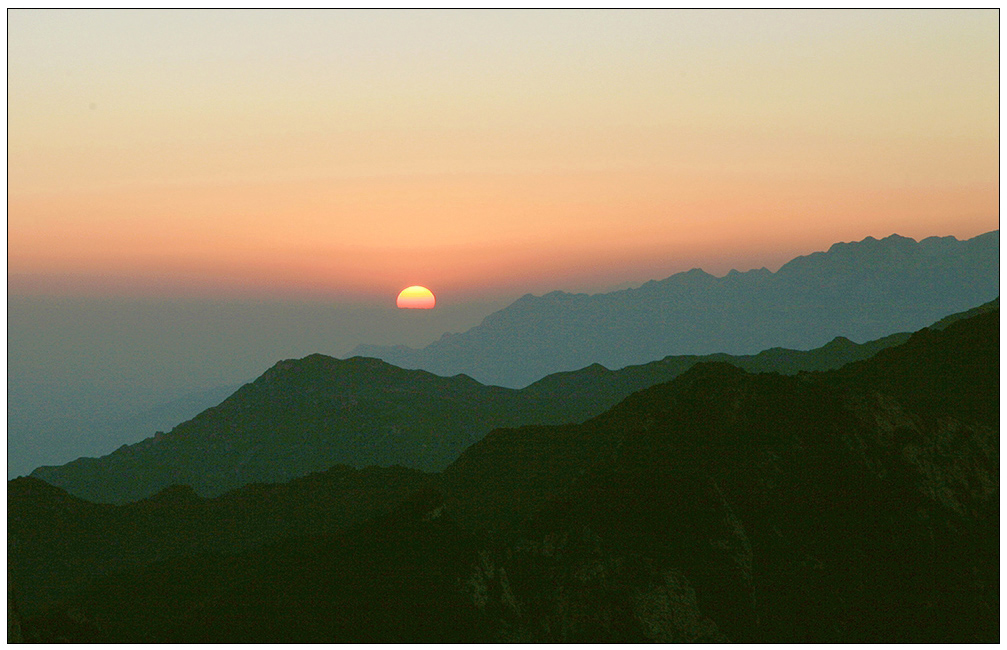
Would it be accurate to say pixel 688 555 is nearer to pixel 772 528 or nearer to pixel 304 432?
pixel 772 528

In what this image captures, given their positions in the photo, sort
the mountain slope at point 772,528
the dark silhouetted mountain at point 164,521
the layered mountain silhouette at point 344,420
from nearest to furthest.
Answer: the mountain slope at point 772,528 → the dark silhouetted mountain at point 164,521 → the layered mountain silhouette at point 344,420

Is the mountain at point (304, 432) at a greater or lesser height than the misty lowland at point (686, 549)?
greater

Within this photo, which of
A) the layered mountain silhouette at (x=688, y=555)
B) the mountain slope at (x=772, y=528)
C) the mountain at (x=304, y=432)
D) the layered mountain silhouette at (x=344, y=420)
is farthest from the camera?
the mountain at (x=304, y=432)

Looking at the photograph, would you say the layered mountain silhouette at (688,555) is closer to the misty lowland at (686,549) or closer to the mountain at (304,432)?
the misty lowland at (686,549)

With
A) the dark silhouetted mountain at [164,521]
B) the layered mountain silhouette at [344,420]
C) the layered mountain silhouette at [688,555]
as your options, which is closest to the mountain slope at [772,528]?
the layered mountain silhouette at [688,555]

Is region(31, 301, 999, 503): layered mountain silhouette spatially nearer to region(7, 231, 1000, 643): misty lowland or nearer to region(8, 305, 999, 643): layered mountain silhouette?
region(7, 231, 1000, 643): misty lowland

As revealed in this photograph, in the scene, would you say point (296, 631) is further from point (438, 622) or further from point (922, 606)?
point (922, 606)

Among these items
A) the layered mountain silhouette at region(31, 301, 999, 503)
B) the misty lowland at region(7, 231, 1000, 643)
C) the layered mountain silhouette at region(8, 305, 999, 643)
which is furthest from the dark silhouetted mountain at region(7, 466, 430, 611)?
the layered mountain silhouette at region(31, 301, 999, 503)
